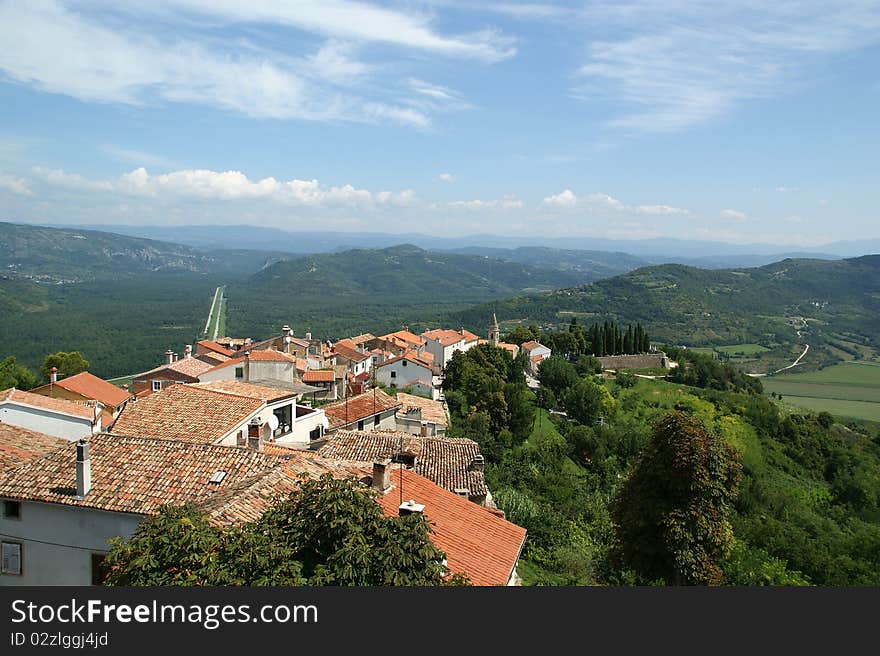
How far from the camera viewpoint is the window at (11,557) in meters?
13.1

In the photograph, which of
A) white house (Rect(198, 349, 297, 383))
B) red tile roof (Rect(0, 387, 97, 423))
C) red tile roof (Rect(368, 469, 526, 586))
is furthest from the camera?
white house (Rect(198, 349, 297, 383))

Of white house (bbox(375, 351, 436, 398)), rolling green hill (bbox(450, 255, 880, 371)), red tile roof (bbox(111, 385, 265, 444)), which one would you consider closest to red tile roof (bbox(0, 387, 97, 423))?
red tile roof (bbox(111, 385, 265, 444))

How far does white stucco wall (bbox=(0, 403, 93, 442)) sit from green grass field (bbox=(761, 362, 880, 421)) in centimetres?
8564

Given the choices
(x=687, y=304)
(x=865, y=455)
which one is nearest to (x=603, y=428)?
(x=865, y=455)

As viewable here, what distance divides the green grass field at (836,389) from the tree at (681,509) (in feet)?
260

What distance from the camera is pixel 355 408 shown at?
30500 mm

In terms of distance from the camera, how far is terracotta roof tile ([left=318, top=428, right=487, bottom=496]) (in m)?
18.4

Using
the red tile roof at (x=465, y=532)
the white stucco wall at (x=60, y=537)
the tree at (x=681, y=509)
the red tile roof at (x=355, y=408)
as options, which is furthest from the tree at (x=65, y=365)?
the tree at (x=681, y=509)

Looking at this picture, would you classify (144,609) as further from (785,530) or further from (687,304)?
(687,304)

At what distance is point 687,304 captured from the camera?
179250 millimetres

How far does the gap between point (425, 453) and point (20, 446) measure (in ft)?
39.9

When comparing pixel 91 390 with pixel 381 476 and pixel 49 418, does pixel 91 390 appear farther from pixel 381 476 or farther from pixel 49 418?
pixel 381 476

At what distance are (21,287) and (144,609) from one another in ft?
682

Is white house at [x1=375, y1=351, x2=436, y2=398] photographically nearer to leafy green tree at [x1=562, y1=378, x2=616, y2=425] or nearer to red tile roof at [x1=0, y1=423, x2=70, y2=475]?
leafy green tree at [x1=562, y1=378, x2=616, y2=425]
